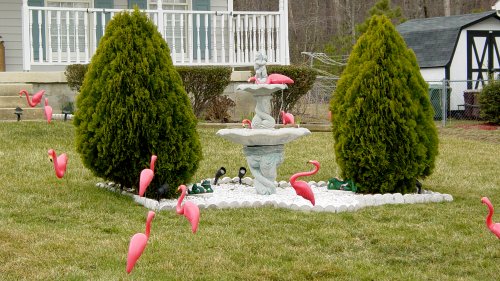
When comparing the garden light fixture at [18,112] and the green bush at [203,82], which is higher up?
the green bush at [203,82]

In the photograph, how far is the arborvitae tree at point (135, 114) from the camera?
8.28m

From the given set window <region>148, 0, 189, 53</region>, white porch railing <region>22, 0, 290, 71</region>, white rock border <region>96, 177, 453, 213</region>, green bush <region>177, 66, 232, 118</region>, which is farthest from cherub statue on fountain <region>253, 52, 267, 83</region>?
window <region>148, 0, 189, 53</region>

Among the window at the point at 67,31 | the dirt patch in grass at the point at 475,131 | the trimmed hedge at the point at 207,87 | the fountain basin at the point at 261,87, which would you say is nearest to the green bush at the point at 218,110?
the trimmed hedge at the point at 207,87

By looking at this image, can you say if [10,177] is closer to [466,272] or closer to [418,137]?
[418,137]

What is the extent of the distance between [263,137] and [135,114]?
1386 mm

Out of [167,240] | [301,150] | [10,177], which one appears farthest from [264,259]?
[301,150]

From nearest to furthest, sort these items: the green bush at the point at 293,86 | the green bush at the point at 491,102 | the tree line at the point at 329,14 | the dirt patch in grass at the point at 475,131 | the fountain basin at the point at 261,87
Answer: the fountain basin at the point at 261,87 → the green bush at the point at 293,86 → the dirt patch in grass at the point at 475,131 → the green bush at the point at 491,102 → the tree line at the point at 329,14

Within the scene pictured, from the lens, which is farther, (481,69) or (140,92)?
(481,69)

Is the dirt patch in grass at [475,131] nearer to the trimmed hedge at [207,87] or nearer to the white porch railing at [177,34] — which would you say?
the white porch railing at [177,34]

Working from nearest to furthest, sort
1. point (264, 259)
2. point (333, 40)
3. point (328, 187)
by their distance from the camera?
1. point (264, 259)
2. point (328, 187)
3. point (333, 40)

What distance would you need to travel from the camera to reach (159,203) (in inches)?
322

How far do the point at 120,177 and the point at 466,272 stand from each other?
389cm

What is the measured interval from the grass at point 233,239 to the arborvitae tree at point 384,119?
0.54m

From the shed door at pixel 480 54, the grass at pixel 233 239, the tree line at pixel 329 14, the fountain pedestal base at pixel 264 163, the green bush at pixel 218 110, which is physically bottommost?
the grass at pixel 233 239
